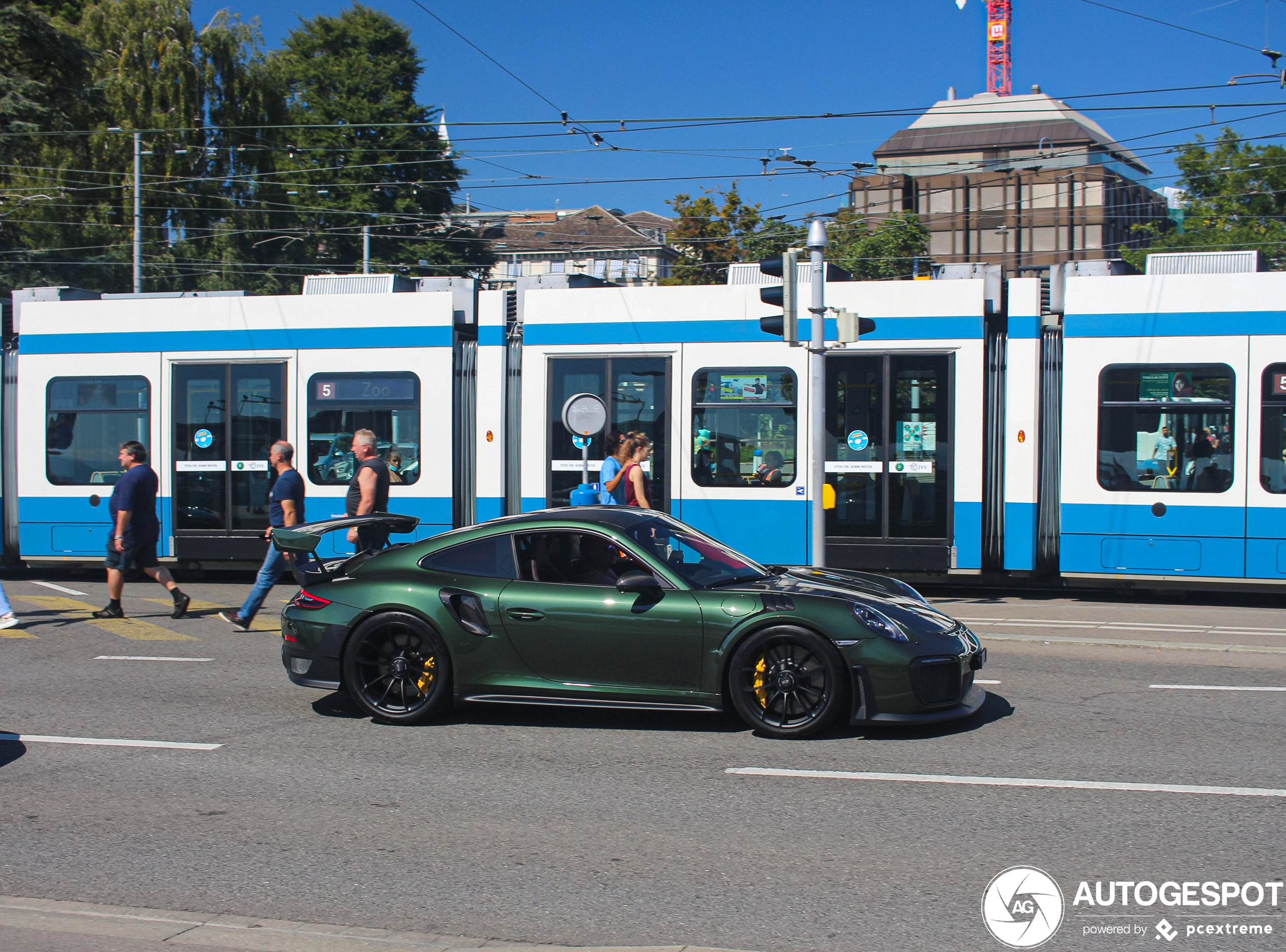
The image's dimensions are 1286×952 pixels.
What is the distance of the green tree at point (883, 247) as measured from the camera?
40219mm

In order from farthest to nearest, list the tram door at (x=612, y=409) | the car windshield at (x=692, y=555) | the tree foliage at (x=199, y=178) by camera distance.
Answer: the tree foliage at (x=199, y=178), the tram door at (x=612, y=409), the car windshield at (x=692, y=555)

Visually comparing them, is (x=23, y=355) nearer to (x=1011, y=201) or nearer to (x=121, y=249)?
(x=121, y=249)

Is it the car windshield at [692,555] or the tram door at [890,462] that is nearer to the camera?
the car windshield at [692,555]

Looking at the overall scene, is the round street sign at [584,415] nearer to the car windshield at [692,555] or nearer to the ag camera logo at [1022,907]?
the car windshield at [692,555]

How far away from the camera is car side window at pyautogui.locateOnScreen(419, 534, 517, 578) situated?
7.27 meters

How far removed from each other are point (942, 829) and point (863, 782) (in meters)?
0.76

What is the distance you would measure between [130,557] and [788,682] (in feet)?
24.9

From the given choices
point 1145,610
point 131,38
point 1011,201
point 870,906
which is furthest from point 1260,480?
point 1011,201

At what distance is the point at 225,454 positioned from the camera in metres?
14.5

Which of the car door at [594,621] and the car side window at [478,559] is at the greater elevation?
the car side window at [478,559]

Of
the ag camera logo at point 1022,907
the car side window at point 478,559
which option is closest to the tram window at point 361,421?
the car side window at point 478,559

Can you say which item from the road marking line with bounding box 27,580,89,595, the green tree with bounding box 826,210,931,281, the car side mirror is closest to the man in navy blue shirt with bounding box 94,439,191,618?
the road marking line with bounding box 27,580,89,595

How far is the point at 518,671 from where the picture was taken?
7043 millimetres

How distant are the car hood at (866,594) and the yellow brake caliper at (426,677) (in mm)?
1820
